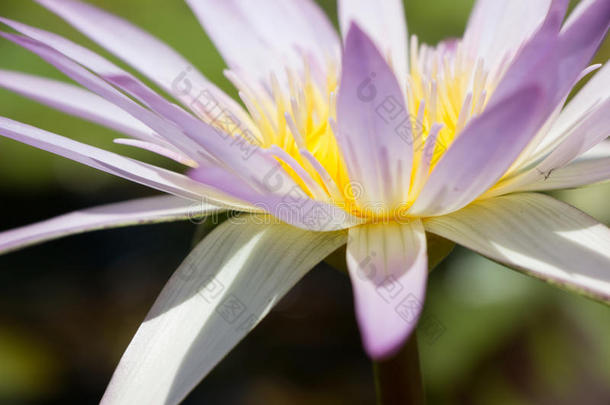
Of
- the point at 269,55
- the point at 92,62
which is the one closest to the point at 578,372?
the point at 269,55

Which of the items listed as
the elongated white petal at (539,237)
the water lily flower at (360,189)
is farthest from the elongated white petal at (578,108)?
the elongated white petal at (539,237)

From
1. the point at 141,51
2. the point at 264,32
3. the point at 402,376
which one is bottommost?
the point at 402,376

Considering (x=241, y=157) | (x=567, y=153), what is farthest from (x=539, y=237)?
(x=241, y=157)

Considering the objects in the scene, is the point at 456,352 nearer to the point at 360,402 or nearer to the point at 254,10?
the point at 360,402

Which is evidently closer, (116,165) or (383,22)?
(116,165)

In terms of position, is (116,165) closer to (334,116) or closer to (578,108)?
(334,116)

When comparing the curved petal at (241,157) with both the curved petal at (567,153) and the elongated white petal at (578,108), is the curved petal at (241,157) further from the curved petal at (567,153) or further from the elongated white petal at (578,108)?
the elongated white petal at (578,108)
